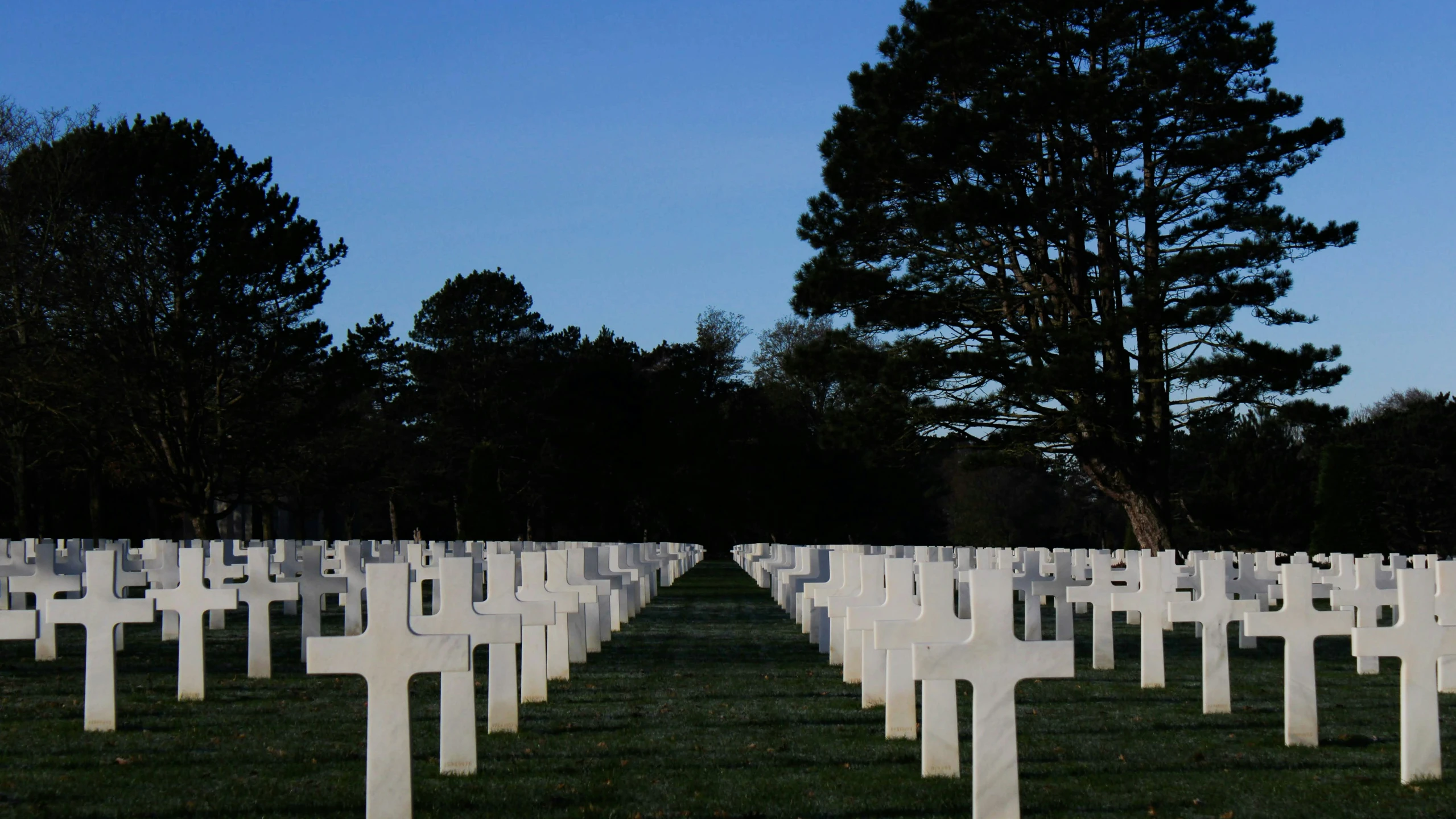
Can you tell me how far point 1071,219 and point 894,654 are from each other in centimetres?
2470

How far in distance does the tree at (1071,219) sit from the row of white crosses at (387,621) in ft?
51.3

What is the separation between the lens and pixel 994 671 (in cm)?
586

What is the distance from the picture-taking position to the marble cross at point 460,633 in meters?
6.75

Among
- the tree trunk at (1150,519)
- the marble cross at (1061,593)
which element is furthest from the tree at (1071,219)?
the marble cross at (1061,593)

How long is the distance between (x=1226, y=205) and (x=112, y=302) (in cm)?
2562

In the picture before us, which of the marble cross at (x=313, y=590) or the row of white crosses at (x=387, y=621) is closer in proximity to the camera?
the row of white crosses at (x=387, y=621)

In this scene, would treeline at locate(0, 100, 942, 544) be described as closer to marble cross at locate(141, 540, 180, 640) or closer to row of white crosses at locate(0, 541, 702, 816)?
marble cross at locate(141, 540, 180, 640)

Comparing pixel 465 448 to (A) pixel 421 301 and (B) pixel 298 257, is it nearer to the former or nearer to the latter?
(A) pixel 421 301

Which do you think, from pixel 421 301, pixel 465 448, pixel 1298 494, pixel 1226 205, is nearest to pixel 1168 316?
pixel 1226 205

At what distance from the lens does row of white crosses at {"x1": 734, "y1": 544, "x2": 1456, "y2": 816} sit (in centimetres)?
586

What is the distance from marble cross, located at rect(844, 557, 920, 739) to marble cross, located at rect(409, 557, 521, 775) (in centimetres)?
209

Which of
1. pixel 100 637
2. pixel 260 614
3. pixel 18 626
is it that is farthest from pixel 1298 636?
pixel 260 614

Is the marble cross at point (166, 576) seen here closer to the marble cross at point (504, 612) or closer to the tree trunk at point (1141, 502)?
the marble cross at point (504, 612)

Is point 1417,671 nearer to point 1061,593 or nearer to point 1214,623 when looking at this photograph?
point 1214,623
